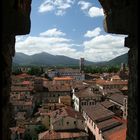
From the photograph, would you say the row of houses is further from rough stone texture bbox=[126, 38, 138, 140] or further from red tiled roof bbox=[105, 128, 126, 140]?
rough stone texture bbox=[126, 38, 138, 140]

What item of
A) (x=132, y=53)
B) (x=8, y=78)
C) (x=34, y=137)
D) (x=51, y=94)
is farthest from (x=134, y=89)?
(x=51, y=94)

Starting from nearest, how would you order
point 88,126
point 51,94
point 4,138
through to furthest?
point 4,138 < point 88,126 < point 51,94

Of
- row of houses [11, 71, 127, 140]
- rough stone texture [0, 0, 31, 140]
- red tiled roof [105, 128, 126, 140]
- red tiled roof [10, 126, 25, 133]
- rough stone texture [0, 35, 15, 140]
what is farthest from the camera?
red tiled roof [10, 126, 25, 133]

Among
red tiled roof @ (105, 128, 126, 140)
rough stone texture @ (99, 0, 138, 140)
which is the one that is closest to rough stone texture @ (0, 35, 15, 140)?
rough stone texture @ (99, 0, 138, 140)

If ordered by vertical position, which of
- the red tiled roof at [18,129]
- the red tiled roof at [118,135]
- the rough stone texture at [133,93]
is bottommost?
the red tiled roof at [18,129]

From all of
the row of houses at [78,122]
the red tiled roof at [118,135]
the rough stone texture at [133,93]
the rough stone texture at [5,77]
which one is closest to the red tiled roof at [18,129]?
the row of houses at [78,122]

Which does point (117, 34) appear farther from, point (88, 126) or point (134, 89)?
point (88, 126)

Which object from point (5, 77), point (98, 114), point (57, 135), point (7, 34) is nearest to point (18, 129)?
point (57, 135)

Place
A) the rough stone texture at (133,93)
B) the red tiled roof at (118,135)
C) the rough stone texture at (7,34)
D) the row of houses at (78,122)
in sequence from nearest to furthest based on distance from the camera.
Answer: the rough stone texture at (7,34)
the rough stone texture at (133,93)
the red tiled roof at (118,135)
the row of houses at (78,122)

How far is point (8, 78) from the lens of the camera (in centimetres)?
565

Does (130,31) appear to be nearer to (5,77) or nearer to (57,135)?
(5,77)

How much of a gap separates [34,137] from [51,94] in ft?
92.4

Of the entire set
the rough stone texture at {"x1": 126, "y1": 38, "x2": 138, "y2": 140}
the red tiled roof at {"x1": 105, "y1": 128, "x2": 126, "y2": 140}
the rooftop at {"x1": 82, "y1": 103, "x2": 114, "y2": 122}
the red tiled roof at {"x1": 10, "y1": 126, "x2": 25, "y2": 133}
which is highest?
the rough stone texture at {"x1": 126, "y1": 38, "x2": 138, "y2": 140}

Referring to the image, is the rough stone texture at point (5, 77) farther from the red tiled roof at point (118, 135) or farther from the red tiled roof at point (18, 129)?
the red tiled roof at point (18, 129)
